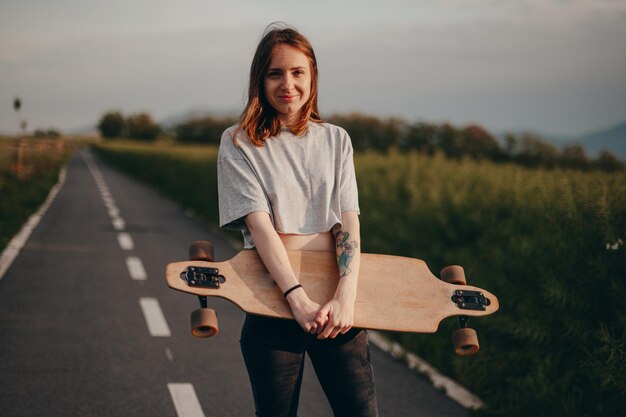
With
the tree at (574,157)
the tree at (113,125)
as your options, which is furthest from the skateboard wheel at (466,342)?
the tree at (113,125)

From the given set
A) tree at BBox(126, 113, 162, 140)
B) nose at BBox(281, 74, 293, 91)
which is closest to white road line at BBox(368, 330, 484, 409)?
nose at BBox(281, 74, 293, 91)

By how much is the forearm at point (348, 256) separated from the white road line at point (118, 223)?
36.4 feet

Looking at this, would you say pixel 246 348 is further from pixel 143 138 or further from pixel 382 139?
pixel 143 138

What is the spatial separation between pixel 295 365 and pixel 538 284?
313 centimetres

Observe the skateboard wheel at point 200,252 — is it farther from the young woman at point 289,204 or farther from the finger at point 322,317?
the finger at point 322,317

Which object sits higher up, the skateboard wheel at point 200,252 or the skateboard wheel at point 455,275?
the skateboard wheel at point 200,252

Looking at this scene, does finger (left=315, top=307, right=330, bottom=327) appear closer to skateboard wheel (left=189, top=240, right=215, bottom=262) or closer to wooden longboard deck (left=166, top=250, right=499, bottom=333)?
wooden longboard deck (left=166, top=250, right=499, bottom=333)

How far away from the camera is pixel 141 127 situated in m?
103

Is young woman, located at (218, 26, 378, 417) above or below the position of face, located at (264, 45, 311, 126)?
below

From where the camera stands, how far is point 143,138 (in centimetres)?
10062

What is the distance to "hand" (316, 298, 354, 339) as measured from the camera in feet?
6.21

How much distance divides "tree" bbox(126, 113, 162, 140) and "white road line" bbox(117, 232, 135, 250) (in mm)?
89323

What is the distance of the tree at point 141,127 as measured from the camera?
328 ft

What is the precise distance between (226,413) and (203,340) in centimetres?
172
